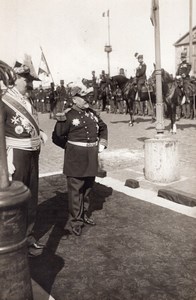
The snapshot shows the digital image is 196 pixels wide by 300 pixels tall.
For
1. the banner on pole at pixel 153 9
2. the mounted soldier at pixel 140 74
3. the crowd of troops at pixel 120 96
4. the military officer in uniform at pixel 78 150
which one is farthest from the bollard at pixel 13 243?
the mounted soldier at pixel 140 74

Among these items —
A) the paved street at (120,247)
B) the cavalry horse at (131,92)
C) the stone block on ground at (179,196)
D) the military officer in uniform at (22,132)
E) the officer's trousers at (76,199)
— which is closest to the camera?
the paved street at (120,247)

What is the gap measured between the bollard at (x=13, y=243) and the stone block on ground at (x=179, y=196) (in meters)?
3.39

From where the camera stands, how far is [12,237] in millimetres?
2502

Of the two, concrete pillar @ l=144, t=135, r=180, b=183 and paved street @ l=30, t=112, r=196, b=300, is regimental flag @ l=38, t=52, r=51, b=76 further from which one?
concrete pillar @ l=144, t=135, r=180, b=183

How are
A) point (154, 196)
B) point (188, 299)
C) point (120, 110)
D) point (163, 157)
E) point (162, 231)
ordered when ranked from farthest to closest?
point (120, 110), point (163, 157), point (154, 196), point (162, 231), point (188, 299)

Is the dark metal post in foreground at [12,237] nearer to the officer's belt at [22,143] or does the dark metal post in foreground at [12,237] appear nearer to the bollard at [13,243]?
A: the bollard at [13,243]

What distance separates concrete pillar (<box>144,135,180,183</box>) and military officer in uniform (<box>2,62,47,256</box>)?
3242mm

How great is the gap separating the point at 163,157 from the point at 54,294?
397cm

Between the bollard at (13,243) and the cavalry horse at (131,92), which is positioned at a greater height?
the cavalry horse at (131,92)

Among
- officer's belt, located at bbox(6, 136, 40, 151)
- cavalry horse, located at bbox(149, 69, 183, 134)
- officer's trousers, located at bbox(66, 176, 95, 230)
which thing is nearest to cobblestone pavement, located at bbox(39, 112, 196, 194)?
cavalry horse, located at bbox(149, 69, 183, 134)

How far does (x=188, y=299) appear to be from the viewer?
10.6 ft

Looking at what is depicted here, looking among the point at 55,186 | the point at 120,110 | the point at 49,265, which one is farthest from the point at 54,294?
the point at 120,110

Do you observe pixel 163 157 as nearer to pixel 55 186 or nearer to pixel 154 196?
pixel 154 196

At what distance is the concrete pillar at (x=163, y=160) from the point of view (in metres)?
6.88
